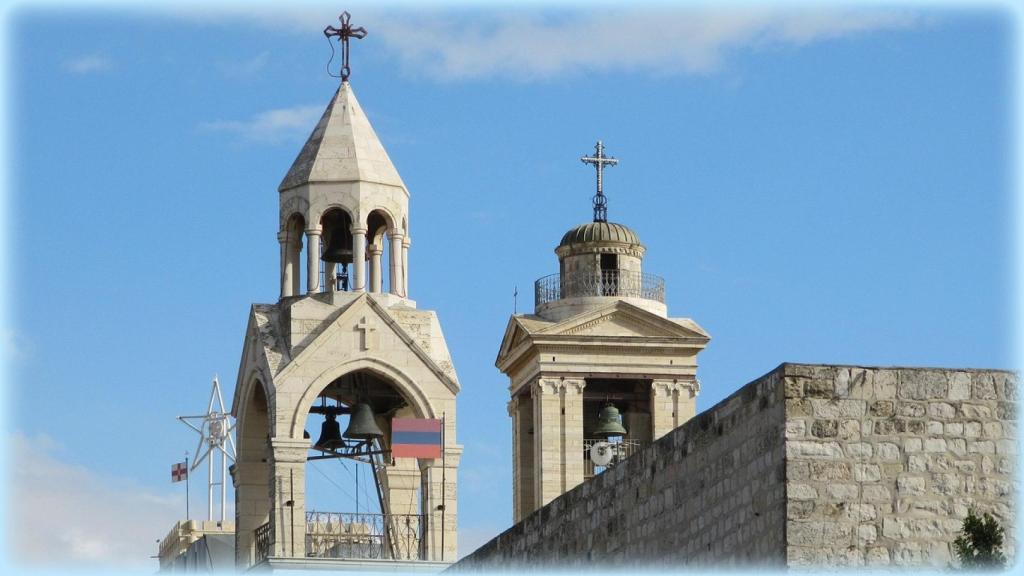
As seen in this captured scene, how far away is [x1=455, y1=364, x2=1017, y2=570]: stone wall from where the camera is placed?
19156mm

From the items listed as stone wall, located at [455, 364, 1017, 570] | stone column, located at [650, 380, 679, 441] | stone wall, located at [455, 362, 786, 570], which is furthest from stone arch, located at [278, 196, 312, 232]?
stone column, located at [650, 380, 679, 441]

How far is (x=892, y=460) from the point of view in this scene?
19531 millimetres

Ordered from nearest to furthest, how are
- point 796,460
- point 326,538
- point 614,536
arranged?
point 796,460 < point 614,536 < point 326,538

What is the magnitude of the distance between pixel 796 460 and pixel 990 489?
1.45m

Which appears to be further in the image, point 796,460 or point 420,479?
point 420,479

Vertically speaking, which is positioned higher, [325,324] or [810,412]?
[325,324]

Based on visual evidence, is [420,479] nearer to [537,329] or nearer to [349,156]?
[349,156]

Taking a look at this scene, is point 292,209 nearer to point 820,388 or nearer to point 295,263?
point 295,263

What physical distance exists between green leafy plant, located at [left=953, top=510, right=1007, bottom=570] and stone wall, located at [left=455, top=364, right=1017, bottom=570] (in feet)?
1.15

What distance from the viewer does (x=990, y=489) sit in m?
19.7

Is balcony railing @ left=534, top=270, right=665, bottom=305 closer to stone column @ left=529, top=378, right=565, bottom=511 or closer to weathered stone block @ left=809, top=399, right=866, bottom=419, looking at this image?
stone column @ left=529, top=378, right=565, bottom=511

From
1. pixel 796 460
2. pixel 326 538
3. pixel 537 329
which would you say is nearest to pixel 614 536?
pixel 796 460

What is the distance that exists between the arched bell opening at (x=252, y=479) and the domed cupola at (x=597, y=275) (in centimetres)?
1805

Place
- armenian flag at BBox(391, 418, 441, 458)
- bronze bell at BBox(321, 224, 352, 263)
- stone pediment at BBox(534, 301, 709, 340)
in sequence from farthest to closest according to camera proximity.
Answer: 1. stone pediment at BBox(534, 301, 709, 340)
2. bronze bell at BBox(321, 224, 352, 263)
3. armenian flag at BBox(391, 418, 441, 458)
